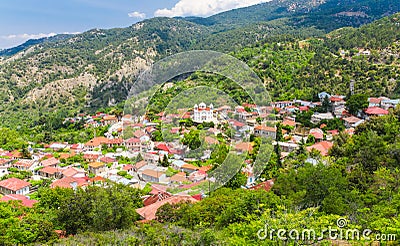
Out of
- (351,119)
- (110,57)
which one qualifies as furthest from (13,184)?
(110,57)

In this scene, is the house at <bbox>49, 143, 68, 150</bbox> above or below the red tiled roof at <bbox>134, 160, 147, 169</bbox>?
below

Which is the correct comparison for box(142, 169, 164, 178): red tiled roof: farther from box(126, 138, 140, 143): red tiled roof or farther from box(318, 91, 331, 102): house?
box(318, 91, 331, 102): house

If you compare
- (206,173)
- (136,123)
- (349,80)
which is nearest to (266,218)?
(206,173)

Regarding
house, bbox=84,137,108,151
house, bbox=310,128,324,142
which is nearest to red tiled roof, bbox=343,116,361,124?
house, bbox=310,128,324,142

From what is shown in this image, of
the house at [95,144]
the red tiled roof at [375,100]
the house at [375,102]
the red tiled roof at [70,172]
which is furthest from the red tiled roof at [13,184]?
the red tiled roof at [375,100]

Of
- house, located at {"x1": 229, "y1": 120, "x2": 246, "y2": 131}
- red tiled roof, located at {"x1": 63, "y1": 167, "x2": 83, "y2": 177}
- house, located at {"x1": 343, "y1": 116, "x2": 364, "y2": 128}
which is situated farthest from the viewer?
house, located at {"x1": 343, "y1": 116, "x2": 364, "y2": 128}

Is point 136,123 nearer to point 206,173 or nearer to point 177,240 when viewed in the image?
point 206,173

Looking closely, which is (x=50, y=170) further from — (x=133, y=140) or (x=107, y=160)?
(x=133, y=140)
